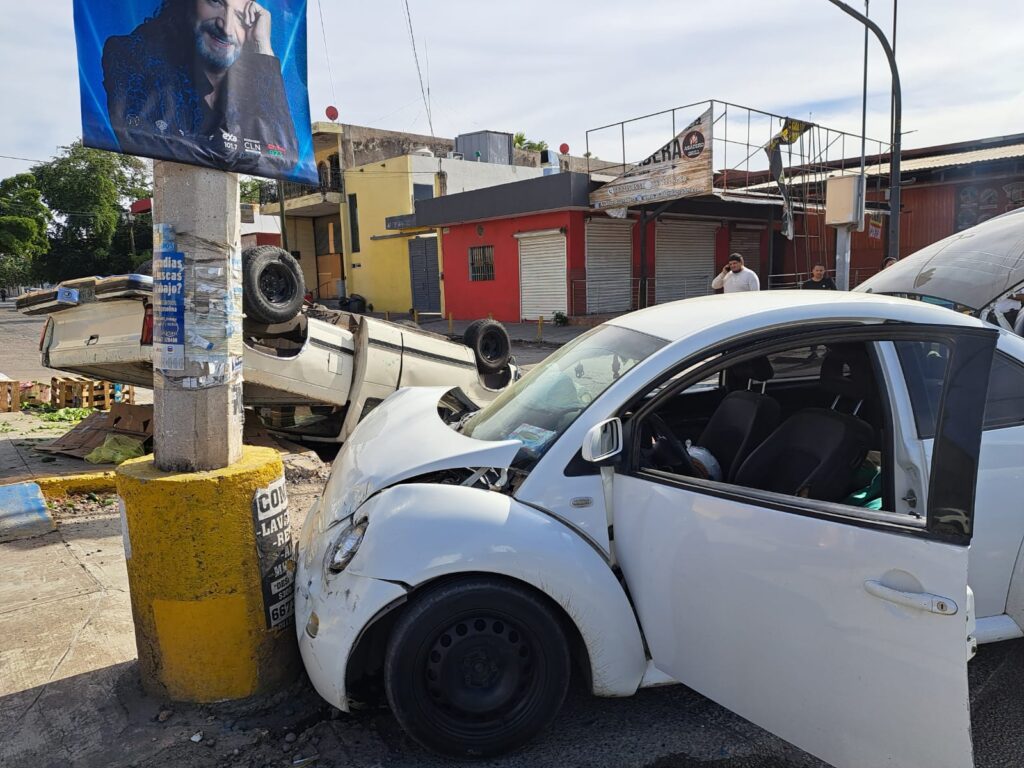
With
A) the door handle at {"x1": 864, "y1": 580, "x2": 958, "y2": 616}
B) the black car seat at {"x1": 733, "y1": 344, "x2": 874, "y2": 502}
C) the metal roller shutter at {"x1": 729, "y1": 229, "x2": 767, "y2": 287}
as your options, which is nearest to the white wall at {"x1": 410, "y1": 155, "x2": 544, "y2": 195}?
the metal roller shutter at {"x1": 729, "y1": 229, "x2": 767, "y2": 287}

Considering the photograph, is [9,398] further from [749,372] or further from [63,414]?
[749,372]

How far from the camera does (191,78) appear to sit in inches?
→ 111

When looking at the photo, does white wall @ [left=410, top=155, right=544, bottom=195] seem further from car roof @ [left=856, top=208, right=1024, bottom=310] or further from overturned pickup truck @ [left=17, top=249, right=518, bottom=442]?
car roof @ [left=856, top=208, right=1024, bottom=310]

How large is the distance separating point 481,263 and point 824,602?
22698 millimetres

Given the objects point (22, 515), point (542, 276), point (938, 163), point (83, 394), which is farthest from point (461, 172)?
point (22, 515)

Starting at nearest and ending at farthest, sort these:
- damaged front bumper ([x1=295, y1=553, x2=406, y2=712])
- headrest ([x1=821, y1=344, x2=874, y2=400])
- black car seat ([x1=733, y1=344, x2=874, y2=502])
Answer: damaged front bumper ([x1=295, y1=553, x2=406, y2=712])
black car seat ([x1=733, y1=344, x2=874, y2=502])
headrest ([x1=821, y1=344, x2=874, y2=400])

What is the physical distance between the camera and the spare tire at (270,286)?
6.36 metres

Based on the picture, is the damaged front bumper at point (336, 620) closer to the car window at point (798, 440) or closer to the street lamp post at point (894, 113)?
the car window at point (798, 440)

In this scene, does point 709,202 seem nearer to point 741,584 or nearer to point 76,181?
point 741,584

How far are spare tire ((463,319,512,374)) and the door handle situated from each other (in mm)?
6215

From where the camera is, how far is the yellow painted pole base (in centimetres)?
280

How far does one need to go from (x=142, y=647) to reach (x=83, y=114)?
2135 millimetres

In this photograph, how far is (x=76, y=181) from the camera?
5666cm

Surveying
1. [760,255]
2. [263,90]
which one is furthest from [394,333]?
[760,255]
